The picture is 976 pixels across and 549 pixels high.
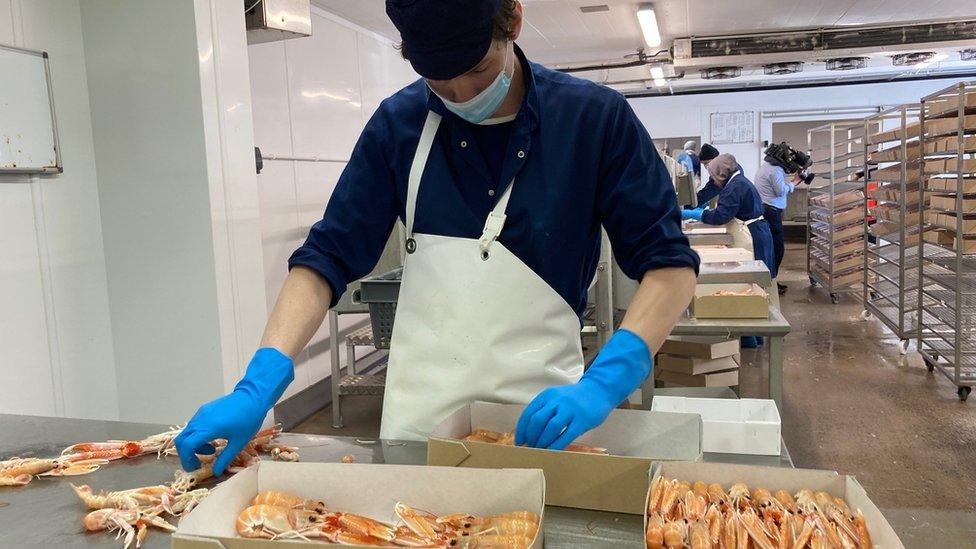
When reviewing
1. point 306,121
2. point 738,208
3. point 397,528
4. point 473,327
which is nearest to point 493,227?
point 473,327

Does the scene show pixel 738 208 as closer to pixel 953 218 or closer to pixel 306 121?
pixel 953 218

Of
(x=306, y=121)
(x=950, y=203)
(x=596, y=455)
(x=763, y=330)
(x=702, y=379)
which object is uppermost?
(x=306, y=121)

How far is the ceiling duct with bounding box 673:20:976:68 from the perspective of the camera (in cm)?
833

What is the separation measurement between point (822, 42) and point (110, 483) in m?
9.09

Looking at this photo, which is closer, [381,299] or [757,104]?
[381,299]

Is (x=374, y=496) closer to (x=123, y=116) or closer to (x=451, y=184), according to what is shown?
(x=451, y=184)

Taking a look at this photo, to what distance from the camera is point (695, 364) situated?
508cm

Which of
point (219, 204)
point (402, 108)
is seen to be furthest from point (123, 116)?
point (402, 108)

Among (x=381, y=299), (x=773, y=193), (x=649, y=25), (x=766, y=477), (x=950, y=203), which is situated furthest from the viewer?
(x=773, y=193)

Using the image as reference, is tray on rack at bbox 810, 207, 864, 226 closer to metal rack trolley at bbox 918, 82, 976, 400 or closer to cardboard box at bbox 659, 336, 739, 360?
metal rack trolley at bbox 918, 82, 976, 400

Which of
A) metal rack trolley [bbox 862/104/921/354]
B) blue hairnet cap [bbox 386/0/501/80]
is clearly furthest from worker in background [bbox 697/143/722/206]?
blue hairnet cap [bbox 386/0/501/80]

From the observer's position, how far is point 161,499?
139 cm

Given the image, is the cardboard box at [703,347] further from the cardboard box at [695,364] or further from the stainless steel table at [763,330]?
the stainless steel table at [763,330]

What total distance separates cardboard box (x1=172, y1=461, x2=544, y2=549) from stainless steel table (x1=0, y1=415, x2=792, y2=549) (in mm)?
123
